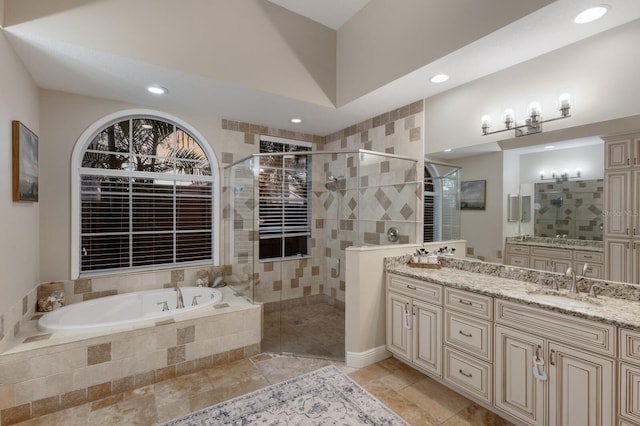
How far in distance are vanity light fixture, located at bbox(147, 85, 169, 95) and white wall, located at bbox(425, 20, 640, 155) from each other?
270 centimetres

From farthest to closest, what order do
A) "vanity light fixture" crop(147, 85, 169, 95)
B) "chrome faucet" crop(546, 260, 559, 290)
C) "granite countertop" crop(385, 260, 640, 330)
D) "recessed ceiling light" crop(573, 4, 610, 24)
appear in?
1. "vanity light fixture" crop(147, 85, 169, 95)
2. "chrome faucet" crop(546, 260, 559, 290)
3. "recessed ceiling light" crop(573, 4, 610, 24)
4. "granite countertop" crop(385, 260, 640, 330)

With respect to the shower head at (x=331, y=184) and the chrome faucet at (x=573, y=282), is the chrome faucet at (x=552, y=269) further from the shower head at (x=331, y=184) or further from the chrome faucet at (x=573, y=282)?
the shower head at (x=331, y=184)

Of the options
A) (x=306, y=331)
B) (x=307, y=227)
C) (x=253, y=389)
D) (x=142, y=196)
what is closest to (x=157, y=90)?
(x=142, y=196)

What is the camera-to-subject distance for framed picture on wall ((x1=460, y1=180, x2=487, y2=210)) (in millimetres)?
2496

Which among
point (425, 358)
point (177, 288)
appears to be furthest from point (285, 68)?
point (425, 358)

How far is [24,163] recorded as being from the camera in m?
2.23

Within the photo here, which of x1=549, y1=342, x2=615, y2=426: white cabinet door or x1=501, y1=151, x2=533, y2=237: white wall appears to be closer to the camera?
x1=549, y1=342, x2=615, y2=426: white cabinet door

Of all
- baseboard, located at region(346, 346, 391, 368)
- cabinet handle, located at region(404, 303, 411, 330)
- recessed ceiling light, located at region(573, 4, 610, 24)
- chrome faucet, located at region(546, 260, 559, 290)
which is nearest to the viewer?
recessed ceiling light, located at region(573, 4, 610, 24)

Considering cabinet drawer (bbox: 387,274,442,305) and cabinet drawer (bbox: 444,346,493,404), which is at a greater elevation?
cabinet drawer (bbox: 387,274,442,305)

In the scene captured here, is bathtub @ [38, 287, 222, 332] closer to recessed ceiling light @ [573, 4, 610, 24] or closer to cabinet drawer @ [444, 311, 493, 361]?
cabinet drawer @ [444, 311, 493, 361]

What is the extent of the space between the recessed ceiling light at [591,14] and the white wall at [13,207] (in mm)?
3634

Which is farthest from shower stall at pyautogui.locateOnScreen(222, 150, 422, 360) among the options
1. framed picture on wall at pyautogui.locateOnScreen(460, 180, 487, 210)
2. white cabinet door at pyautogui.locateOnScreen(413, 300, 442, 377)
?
white cabinet door at pyautogui.locateOnScreen(413, 300, 442, 377)

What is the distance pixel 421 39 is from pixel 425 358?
8.46 feet

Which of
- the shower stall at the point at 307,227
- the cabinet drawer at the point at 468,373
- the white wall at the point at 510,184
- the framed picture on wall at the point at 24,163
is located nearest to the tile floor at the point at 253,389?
the cabinet drawer at the point at 468,373
